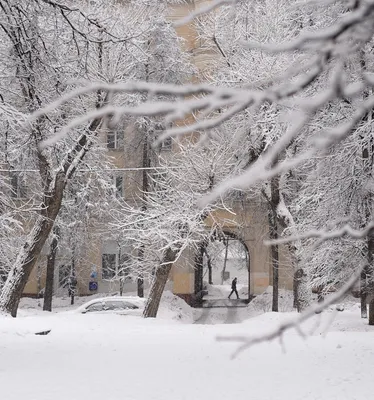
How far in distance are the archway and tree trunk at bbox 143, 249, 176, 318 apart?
3.85 m

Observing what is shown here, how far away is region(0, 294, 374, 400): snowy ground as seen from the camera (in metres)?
7.99

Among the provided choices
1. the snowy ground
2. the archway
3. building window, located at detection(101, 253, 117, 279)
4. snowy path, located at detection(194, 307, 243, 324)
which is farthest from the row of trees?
building window, located at detection(101, 253, 117, 279)

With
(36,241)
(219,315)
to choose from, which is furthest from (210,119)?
(219,315)

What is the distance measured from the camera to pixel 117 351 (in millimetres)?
11516

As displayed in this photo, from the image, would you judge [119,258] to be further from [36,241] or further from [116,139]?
[36,241]

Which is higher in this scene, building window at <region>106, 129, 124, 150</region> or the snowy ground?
building window at <region>106, 129, 124, 150</region>

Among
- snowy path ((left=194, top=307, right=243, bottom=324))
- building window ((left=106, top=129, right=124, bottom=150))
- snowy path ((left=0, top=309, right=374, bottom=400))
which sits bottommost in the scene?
snowy path ((left=194, top=307, right=243, bottom=324))

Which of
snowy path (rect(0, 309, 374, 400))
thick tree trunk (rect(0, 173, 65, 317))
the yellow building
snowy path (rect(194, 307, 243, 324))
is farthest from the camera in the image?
the yellow building

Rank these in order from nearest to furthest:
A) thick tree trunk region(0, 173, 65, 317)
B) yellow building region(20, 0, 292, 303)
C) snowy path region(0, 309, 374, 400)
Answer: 1. snowy path region(0, 309, 374, 400)
2. thick tree trunk region(0, 173, 65, 317)
3. yellow building region(20, 0, 292, 303)

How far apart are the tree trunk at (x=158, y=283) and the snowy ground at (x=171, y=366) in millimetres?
4204

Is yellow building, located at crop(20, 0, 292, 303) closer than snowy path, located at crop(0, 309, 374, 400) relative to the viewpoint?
No

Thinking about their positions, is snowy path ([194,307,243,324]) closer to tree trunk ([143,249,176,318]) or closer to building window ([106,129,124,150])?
tree trunk ([143,249,176,318])

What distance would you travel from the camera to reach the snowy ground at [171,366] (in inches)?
315

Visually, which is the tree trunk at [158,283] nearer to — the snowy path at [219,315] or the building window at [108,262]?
the snowy path at [219,315]
